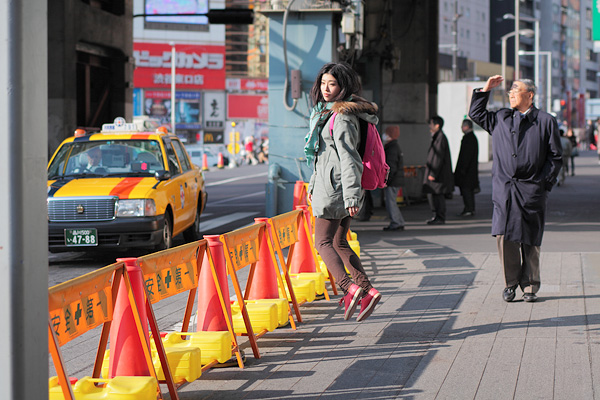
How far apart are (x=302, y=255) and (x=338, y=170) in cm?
225

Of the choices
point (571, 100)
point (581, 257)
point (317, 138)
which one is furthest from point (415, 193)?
point (571, 100)

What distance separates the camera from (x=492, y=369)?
5.87m

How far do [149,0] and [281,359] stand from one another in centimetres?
7800

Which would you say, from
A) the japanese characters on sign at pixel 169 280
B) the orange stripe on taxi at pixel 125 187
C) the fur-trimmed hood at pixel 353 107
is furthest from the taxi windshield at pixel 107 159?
the japanese characters on sign at pixel 169 280

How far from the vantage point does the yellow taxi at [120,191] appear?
1150 centimetres

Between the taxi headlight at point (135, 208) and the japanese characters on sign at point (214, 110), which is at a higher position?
the japanese characters on sign at point (214, 110)

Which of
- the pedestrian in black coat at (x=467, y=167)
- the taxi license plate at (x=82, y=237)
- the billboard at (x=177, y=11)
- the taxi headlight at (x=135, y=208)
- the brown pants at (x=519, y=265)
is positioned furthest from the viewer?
the billboard at (x=177, y=11)

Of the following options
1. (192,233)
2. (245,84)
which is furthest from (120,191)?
(245,84)

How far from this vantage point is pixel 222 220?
59.9ft

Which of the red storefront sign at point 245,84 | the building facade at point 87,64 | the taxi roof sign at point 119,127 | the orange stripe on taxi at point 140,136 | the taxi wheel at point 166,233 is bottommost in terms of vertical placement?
the taxi wheel at point 166,233

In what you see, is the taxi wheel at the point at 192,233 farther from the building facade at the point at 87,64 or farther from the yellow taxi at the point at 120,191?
the building facade at the point at 87,64

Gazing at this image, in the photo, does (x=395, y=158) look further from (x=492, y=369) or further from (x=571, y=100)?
(x=571, y=100)

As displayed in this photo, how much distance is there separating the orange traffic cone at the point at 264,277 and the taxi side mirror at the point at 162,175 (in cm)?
507

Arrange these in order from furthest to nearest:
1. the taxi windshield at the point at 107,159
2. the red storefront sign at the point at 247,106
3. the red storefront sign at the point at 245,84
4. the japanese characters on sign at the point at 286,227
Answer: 1. the red storefront sign at the point at 245,84
2. the red storefront sign at the point at 247,106
3. the taxi windshield at the point at 107,159
4. the japanese characters on sign at the point at 286,227
